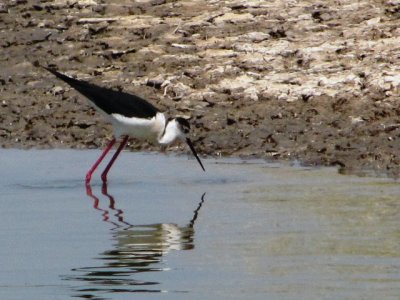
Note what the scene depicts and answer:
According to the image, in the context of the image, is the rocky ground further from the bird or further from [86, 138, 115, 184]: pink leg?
[86, 138, 115, 184]: pink leg

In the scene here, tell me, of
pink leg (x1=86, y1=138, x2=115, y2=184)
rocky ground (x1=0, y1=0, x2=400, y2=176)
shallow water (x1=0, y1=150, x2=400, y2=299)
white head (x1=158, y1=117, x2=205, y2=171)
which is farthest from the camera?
rocky ground (x1=0, y1=0, x2=400, y2=176)

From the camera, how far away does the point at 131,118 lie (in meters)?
11.7

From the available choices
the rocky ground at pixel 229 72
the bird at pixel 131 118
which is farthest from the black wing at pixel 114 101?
the rocky ground at pixel 229 72

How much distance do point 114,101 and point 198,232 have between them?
3169 mm

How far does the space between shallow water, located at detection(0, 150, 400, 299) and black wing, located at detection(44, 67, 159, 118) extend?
472 mm

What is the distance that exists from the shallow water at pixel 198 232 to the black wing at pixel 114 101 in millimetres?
472

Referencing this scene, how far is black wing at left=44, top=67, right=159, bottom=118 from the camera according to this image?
11.6 meters

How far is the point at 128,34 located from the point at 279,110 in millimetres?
2875

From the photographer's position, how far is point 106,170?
1138 cm

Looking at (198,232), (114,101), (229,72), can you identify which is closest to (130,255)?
(198,232)

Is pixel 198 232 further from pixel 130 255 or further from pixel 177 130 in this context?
pixel 177 130

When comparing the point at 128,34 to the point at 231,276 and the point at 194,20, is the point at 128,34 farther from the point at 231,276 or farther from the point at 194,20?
the point at 231,276

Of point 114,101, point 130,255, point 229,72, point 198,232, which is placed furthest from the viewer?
point 229,72


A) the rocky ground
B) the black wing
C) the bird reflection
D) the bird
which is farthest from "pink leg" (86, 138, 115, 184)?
the bird reflection
